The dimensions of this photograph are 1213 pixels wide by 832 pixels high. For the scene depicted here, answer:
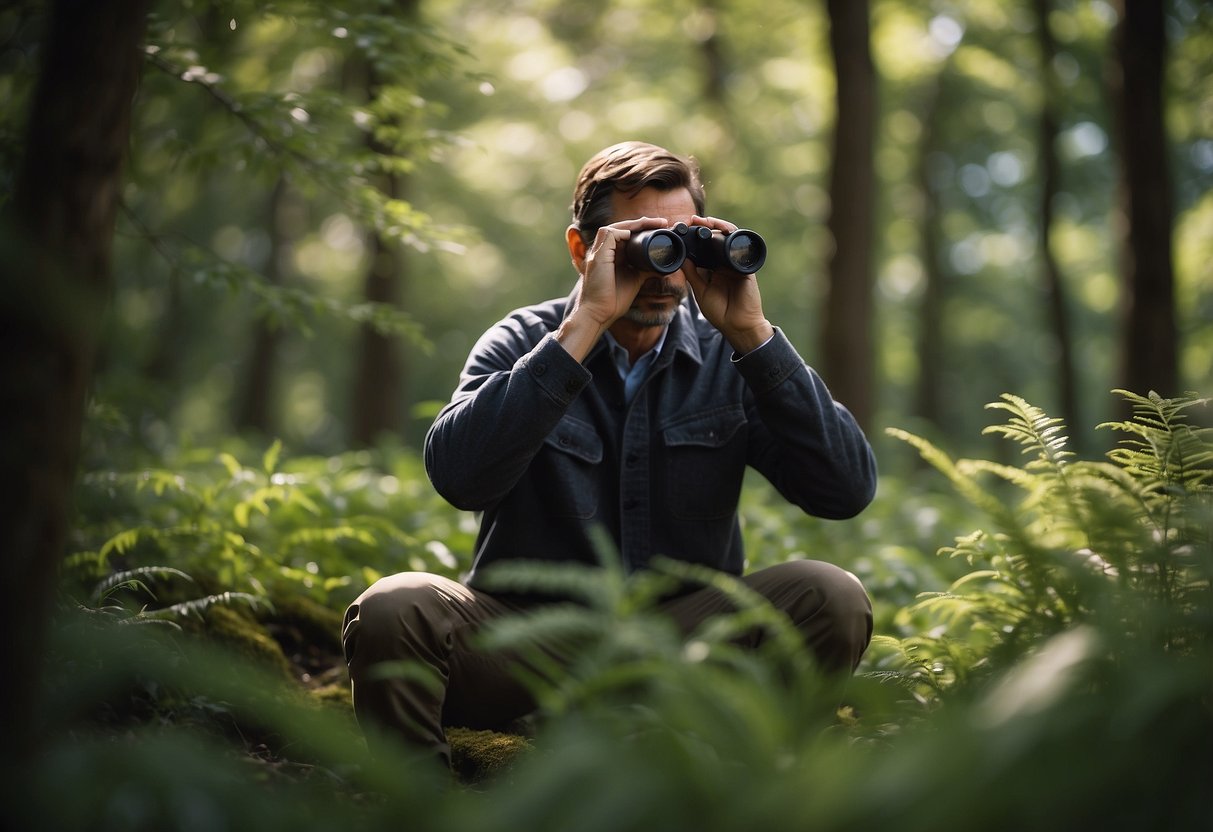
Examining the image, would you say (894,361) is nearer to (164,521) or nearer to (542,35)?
(542,35)

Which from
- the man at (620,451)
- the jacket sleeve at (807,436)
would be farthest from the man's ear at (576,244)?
the jacket sleeve at (807,436)

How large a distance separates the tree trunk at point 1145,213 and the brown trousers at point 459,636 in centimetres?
397

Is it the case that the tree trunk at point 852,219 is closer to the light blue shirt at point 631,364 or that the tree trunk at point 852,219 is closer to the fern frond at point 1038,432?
the light blue shirt at point 631,364

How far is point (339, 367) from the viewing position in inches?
719

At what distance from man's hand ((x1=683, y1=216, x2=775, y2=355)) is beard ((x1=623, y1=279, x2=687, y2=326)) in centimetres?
12

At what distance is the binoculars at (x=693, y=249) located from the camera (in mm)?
2592

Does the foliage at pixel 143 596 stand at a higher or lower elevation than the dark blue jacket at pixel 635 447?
lower

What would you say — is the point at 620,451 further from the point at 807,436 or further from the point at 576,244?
the point at 576,244

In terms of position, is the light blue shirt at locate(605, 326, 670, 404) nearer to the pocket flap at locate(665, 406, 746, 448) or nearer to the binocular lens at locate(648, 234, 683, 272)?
the pocket flap at locate(665, 406, 746, 448)

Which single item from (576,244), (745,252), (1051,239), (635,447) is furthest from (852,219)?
(1051,239)

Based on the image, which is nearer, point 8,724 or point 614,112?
point 8,724

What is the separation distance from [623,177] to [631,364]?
0.55 m

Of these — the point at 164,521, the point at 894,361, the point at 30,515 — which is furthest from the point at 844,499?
the point at 894,361

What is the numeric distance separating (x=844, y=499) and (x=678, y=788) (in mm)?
1583
